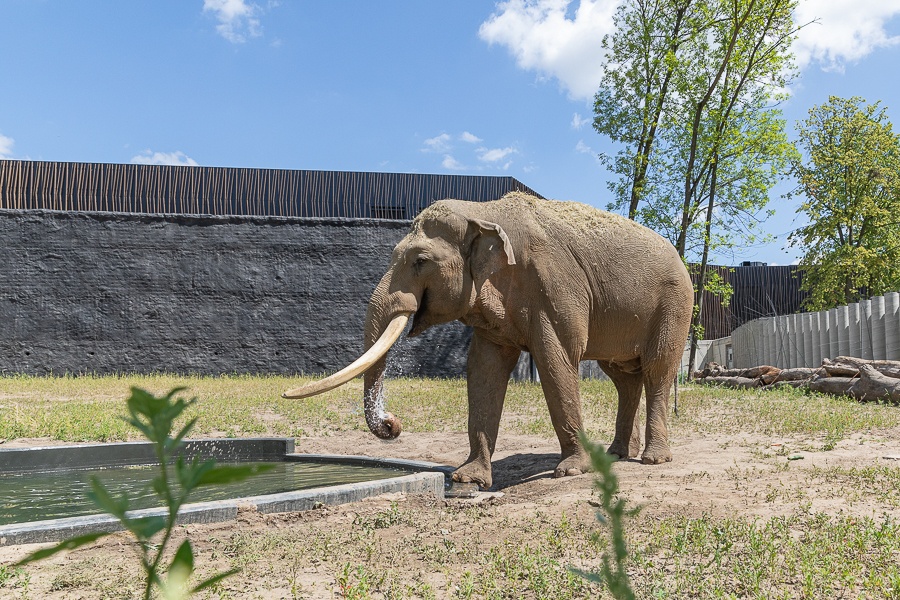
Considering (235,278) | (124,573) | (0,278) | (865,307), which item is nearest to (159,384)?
(235,278)

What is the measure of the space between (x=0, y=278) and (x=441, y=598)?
1783 centimetres

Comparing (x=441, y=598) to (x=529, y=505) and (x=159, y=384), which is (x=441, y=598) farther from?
(x=159, y=384)

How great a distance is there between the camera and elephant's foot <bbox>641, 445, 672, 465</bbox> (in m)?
6.20

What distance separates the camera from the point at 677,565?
3182 mm

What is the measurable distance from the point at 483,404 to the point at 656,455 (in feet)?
4.79

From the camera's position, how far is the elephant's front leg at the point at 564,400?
577 centimetres

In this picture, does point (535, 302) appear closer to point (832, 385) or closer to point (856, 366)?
point (832, 385)

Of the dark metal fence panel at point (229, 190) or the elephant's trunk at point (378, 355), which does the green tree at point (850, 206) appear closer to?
the dark metal fence panel at point (229, 190)

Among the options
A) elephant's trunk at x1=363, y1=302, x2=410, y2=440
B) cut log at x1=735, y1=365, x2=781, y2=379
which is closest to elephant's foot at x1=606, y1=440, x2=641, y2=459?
elephant's trunk at x1=363, y1=302, x2=410, y2=440

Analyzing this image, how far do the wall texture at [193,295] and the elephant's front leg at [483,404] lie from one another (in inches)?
461

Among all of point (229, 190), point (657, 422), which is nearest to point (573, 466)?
point (657, 422)

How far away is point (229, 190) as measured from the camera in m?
20.0

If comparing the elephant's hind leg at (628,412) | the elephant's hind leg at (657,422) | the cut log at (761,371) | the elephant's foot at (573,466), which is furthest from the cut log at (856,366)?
the elephant's foot at (573,466)

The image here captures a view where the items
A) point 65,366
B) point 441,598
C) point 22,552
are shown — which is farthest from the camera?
point 65,366
